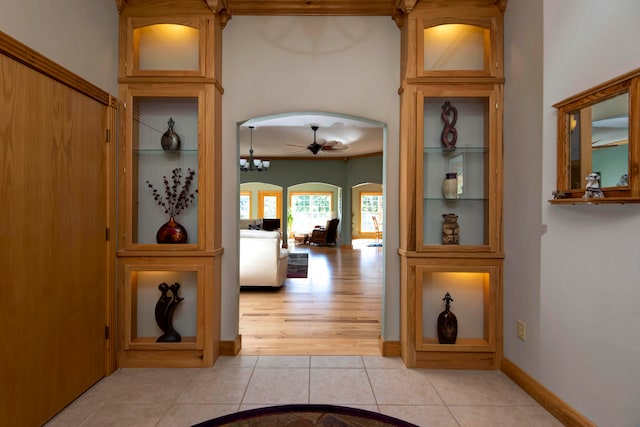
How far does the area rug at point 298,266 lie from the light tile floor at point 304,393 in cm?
378

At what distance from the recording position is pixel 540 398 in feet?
7.34

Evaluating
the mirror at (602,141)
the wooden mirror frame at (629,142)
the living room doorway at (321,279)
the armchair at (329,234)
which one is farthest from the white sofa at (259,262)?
the armchair at (329,234)

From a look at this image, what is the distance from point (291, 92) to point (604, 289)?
2.55 meters

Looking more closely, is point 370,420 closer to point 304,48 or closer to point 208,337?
point 208,337

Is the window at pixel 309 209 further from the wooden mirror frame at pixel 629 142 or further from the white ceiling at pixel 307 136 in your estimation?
the wooden mirror frame at pixel 629 142

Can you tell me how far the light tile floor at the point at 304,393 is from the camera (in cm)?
210

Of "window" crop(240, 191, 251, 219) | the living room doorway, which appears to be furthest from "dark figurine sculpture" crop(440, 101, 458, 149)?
"window" crop(240, 191, 251, 219)

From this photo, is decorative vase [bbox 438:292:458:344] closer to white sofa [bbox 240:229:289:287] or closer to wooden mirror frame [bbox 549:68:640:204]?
wooden mirror frame [bbox 549:68:640:204]

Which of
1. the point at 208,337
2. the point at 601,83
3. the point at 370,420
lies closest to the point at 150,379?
the point at 208,337

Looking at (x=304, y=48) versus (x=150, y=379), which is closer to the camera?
(x=150, y=379)

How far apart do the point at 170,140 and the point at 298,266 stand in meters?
5.16

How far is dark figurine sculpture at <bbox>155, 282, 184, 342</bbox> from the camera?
281cm

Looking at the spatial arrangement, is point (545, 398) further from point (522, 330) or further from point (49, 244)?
point (49, 244)

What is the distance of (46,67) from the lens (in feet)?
6.59
